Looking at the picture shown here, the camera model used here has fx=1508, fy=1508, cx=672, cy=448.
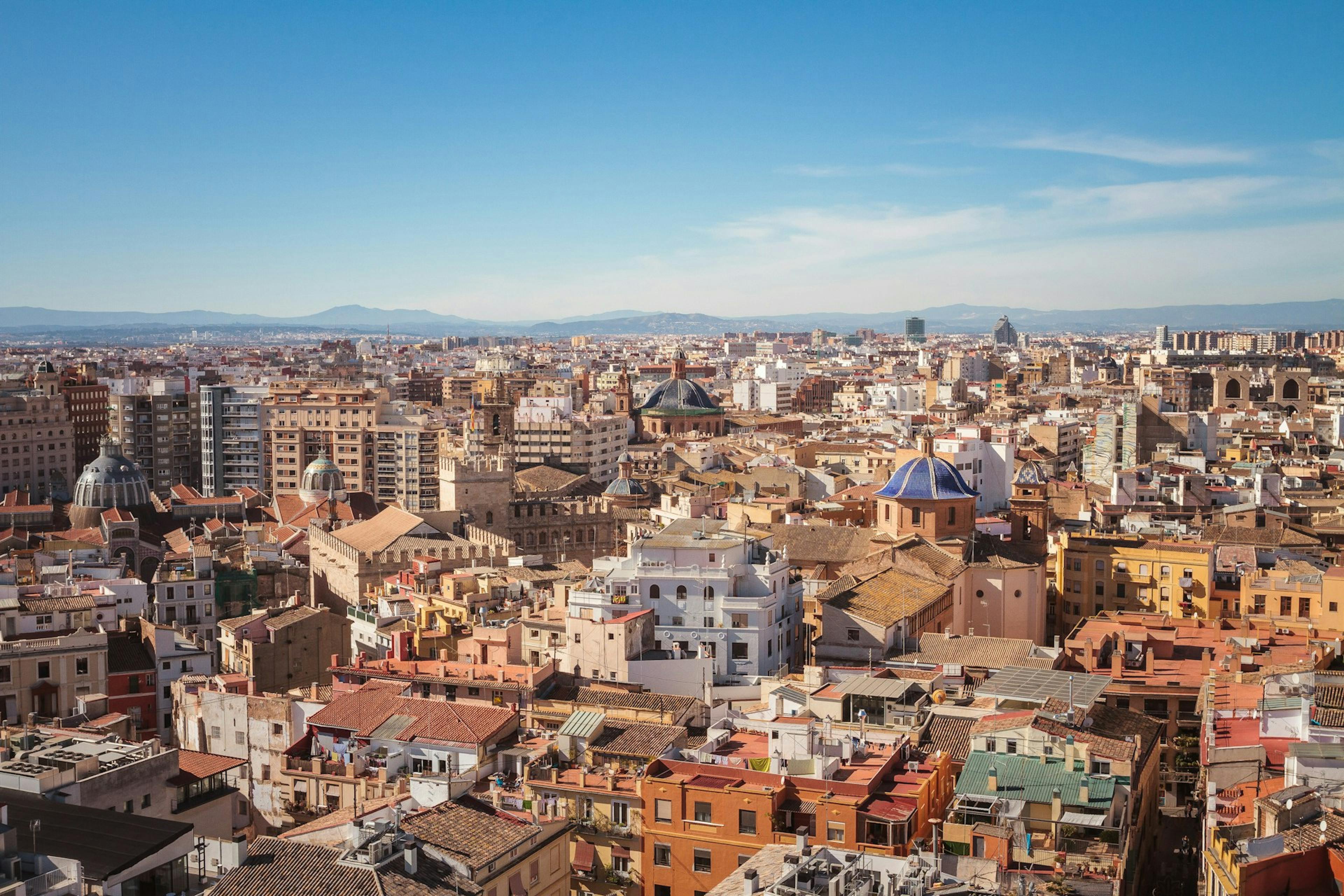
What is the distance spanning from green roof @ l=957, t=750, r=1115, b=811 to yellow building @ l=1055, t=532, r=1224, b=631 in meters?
18.3

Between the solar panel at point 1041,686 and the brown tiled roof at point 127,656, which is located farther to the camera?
the brown tiled roof at point 127,656

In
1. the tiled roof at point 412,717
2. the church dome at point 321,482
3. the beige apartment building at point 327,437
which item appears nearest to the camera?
the tiled roof at point 412,717

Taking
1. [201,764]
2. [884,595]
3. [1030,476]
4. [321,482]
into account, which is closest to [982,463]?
[1030,476]

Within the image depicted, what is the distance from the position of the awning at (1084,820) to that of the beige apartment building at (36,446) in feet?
218

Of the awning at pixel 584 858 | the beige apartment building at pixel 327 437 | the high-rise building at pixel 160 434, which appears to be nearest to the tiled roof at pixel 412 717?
the awning at pixel 584 858

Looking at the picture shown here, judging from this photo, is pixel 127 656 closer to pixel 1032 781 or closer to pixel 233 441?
pixel 1032 781

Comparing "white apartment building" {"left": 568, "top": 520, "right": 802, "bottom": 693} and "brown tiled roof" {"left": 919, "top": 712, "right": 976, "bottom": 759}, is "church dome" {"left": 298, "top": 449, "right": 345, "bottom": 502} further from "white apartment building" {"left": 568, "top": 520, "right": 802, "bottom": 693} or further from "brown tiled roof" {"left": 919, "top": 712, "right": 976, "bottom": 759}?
"brown tiled roof" {"left": 919, "top": 712, "right": 976, "bottom": 759}

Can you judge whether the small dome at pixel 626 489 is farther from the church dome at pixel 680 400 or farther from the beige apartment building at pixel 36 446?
the church dome at pixel 680 400

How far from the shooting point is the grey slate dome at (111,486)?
60250 mm

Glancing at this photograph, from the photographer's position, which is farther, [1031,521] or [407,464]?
[407,464]

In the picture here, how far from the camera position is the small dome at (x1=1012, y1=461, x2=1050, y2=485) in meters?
51.4

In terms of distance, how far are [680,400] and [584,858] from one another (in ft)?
271

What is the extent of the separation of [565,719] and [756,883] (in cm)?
1028

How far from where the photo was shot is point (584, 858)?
22.8 m
